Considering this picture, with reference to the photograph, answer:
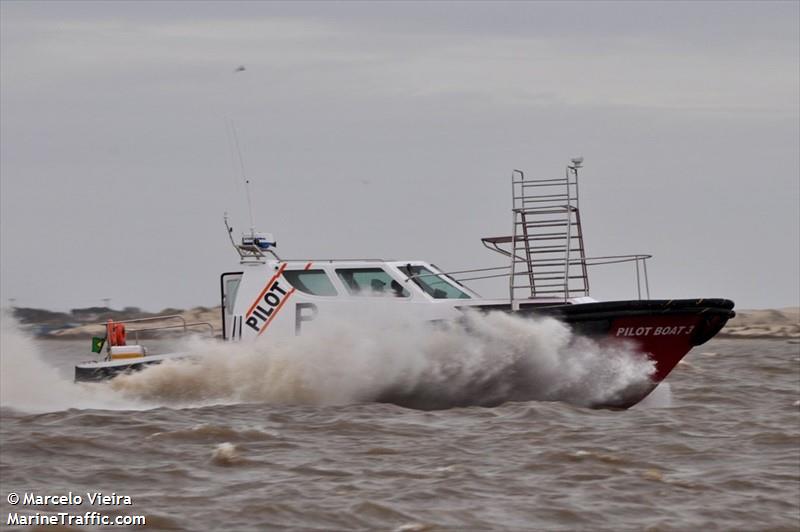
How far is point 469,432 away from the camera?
35.8 ft

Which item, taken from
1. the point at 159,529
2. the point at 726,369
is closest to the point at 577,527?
the point at 159,529

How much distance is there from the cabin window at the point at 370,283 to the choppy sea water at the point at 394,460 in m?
1.00

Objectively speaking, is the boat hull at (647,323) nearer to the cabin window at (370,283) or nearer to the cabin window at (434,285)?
the cabin window at (434,285)

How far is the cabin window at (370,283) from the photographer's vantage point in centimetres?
1384

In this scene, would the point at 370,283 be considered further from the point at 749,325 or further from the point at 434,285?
the point at 749,325

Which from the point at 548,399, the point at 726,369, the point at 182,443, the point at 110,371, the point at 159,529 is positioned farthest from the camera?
the point at 726,369

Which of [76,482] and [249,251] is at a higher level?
[249,251]

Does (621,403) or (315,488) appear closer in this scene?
(315,488)

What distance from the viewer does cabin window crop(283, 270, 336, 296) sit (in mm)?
13992

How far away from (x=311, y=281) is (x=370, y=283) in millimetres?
704

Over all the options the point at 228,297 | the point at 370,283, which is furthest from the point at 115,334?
the point at 370,283

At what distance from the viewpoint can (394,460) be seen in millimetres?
9578

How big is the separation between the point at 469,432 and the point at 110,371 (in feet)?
16.8

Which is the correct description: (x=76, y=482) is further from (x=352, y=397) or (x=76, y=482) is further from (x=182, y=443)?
(x=352, y=397)
